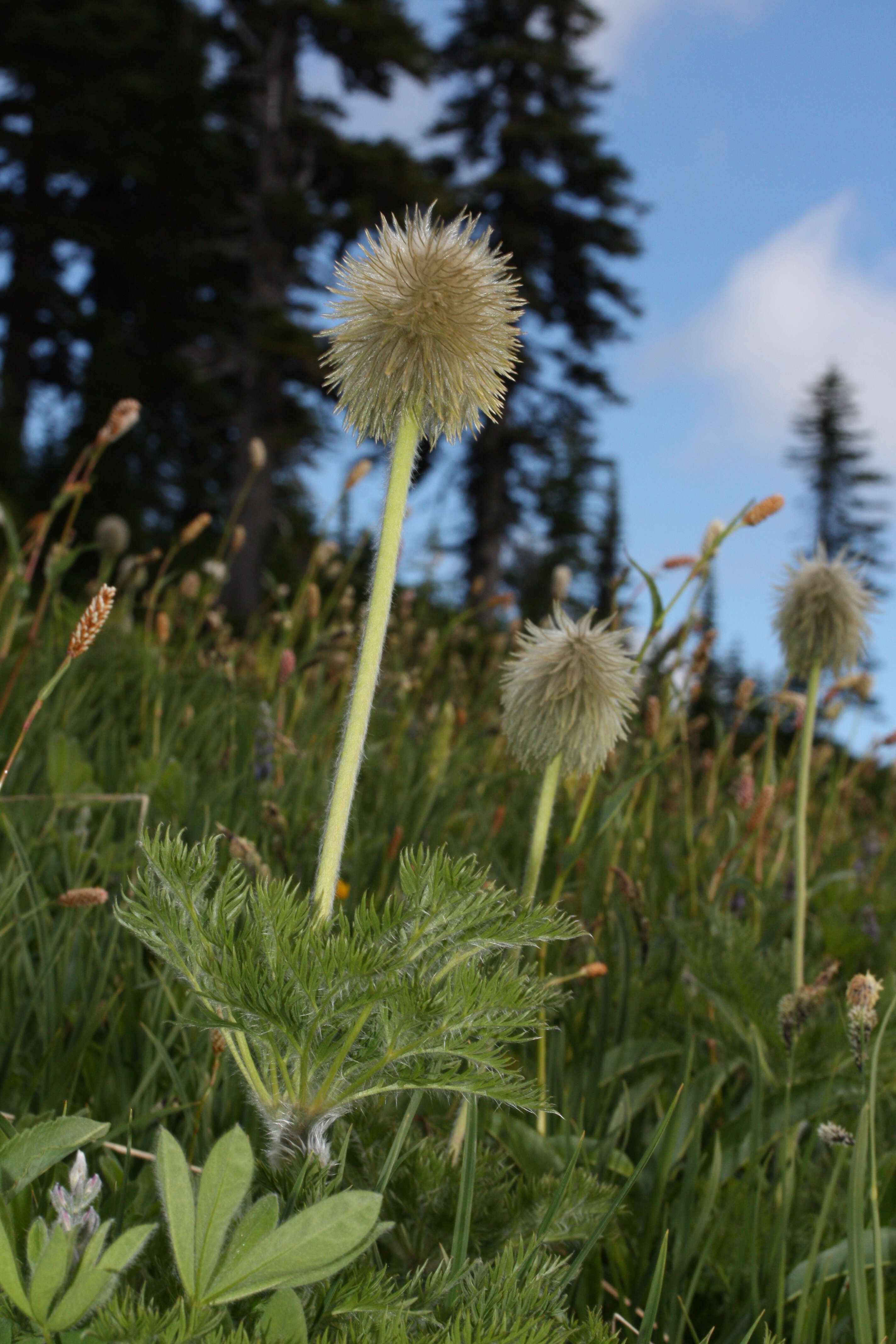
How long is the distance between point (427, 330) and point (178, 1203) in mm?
852

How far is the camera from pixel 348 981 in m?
0.86

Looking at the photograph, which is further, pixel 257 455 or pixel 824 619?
pixel 257 455

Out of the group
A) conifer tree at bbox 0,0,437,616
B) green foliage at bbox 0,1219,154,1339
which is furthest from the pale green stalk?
conifer tree at bbox 0,0,437,616

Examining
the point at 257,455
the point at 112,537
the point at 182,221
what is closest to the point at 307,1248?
the point at 257,455

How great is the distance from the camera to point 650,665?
7.68ft

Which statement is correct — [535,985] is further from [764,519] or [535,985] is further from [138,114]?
[138,114]

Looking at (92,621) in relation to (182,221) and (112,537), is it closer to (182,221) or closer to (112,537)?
(112,537)

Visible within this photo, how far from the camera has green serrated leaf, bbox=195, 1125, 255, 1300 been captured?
2.60 ft

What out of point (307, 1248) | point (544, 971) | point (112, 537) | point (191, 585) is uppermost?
point (112, 537)

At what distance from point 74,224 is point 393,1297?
29.3 meters

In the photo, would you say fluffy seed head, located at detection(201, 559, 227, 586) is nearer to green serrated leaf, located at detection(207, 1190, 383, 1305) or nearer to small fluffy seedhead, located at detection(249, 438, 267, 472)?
small fluffy seedhead, located at detection(249, 438, 267, 472)

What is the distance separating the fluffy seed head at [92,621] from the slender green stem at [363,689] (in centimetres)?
35

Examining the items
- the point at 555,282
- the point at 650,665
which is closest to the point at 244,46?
the point at 555,282

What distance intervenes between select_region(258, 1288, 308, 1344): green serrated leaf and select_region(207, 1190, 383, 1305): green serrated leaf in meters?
0.03
